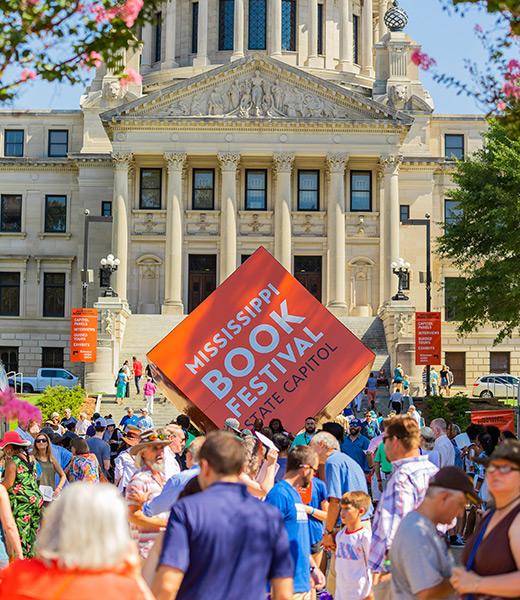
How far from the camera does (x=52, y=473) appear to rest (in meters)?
11.8

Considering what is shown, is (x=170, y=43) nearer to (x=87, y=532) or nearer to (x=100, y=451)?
(x=100, y=451)

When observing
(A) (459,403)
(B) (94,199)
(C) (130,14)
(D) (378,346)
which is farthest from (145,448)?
(B) (94,199)

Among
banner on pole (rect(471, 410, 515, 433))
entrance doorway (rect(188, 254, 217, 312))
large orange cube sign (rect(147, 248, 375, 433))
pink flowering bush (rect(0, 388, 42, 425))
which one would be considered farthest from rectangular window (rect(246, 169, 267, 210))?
pink flowering bush (rect(0, 388, 42, 425))

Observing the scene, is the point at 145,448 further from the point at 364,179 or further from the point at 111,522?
the point at 364,179

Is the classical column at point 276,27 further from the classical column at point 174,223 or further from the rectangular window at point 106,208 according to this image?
the classical column at point 174,223

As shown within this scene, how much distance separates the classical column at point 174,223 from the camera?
49750 millimetres

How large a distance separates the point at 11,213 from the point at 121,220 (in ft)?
37.7

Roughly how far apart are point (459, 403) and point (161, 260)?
2241 cm

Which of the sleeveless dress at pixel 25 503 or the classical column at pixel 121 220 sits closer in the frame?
the sleeveless dress at pixel 25 503

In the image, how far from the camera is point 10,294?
57.9 meters

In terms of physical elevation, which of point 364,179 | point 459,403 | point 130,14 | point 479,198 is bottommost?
point 459,403

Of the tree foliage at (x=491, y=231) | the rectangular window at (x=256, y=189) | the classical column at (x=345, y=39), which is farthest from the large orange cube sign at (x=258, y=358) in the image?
the classical column at (x=345, y=39)

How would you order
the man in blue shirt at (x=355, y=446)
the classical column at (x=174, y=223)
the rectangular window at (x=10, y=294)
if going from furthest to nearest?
the rectangular window at (x=10, y=294)
the classical column at (x=174, y=223)
the man in blue shirt at (x=355, y=446)

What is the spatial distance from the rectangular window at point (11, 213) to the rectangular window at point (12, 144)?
278cm
